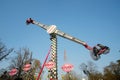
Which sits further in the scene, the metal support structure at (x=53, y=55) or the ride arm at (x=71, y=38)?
the ride arm at (x=71, y=38)

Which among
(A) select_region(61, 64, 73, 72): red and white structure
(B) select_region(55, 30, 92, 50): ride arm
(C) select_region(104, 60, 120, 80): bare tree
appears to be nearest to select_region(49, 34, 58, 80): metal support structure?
(B) select_region(55, 30, 92, 50): ride arm

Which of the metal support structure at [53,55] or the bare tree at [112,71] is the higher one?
the bare tree at [112,71]

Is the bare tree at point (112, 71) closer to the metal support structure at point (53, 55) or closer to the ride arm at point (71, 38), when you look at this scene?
the ride arm at point (71, 38)

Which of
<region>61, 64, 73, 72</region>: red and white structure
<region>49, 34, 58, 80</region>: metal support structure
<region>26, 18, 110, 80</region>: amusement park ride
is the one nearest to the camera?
<region>61, 64, 73, 72</region>: red and white structure

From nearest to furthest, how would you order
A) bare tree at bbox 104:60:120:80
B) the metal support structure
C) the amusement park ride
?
the metal support structure
the amusement park ride
bare tree at bbox 104:60:120:80

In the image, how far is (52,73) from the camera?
886 inches

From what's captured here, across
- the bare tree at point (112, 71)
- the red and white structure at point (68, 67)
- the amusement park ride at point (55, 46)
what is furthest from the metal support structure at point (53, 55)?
the bare tree at point (112, 71)

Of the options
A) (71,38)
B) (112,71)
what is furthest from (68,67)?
(112,71)

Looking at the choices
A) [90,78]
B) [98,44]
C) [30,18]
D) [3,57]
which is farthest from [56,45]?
[90,78]

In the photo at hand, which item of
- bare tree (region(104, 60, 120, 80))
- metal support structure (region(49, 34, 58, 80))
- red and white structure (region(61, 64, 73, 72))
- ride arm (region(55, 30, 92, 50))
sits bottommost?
red and white structure (region(61, 64, 73, 72))

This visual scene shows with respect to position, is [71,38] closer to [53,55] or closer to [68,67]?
[53,55]

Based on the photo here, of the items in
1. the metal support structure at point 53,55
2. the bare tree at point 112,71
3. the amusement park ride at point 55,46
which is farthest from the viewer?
the bare tree at point 112,71

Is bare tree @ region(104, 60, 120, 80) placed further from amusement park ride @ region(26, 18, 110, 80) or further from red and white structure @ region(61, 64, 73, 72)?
red and white structure @ region(61, 64, 73, 72)

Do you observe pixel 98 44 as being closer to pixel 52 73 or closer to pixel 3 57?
pixel 52 73
